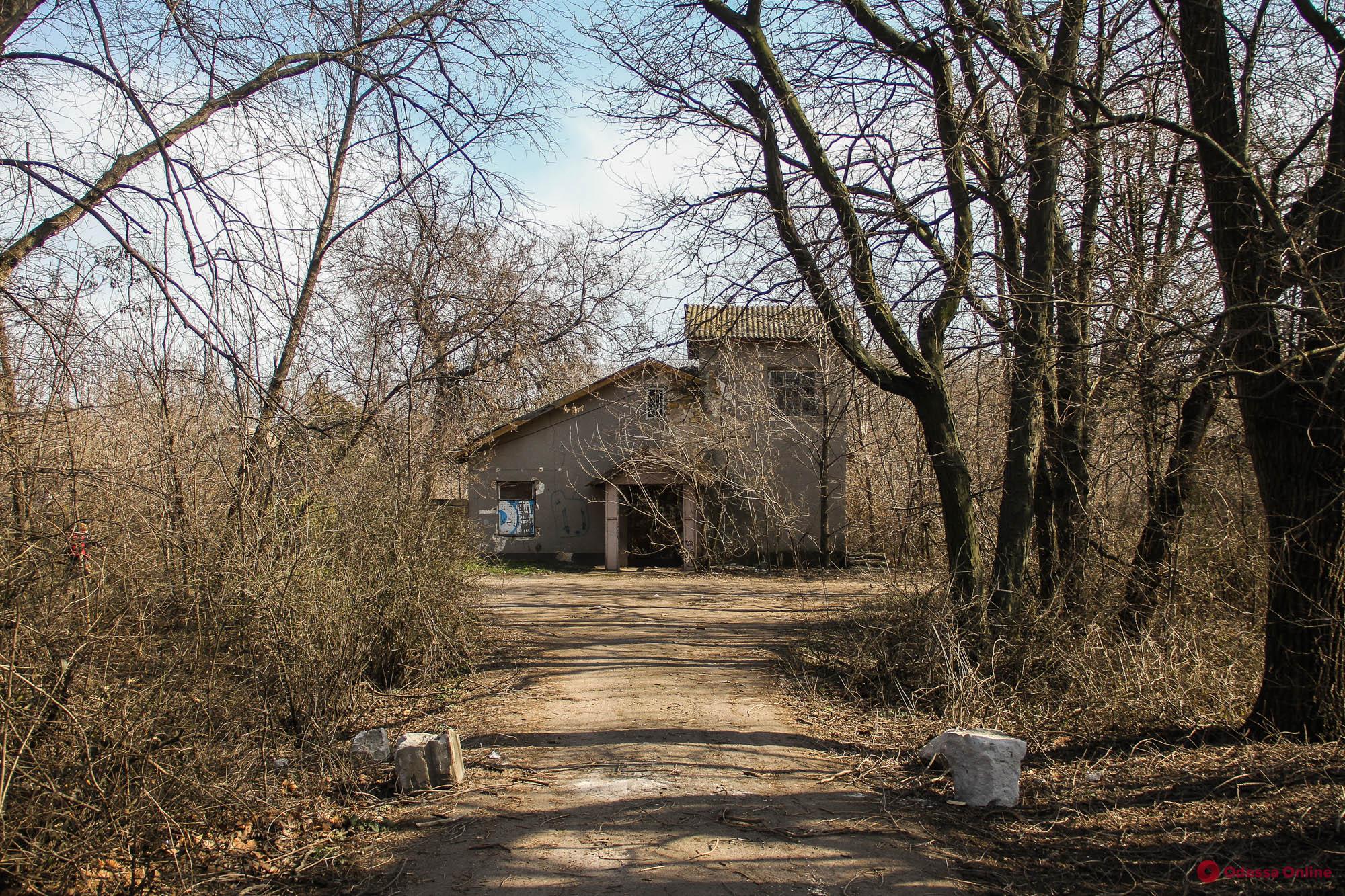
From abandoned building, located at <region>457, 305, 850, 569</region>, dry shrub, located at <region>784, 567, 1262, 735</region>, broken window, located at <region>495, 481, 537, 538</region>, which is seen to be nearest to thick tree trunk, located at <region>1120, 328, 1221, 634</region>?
dry shrub, located at <region>784, 567, 1262, 735</region>

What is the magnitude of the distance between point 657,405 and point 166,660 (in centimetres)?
1866

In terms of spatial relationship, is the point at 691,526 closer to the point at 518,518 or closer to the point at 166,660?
the point at 518,518

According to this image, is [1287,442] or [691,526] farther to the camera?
[691,526]

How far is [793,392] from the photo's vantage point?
22578mm

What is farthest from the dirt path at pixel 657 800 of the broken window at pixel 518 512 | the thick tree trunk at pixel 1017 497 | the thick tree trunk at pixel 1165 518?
the broken window at pixel 518 512

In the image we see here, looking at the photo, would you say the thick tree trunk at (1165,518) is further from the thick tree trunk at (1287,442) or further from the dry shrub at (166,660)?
the dry shrub at (166,660)

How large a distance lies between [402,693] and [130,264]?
5.06 m

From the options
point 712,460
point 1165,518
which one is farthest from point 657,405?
point 1165,518

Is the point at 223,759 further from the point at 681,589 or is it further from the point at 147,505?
the point at 681,589

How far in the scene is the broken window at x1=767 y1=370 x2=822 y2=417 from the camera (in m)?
22.0

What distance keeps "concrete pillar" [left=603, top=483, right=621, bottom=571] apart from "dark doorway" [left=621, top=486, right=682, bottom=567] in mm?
327

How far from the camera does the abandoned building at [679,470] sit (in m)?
21.5

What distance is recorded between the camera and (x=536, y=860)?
463 centimetres

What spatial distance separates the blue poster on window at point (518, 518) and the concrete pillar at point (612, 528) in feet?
8.94
